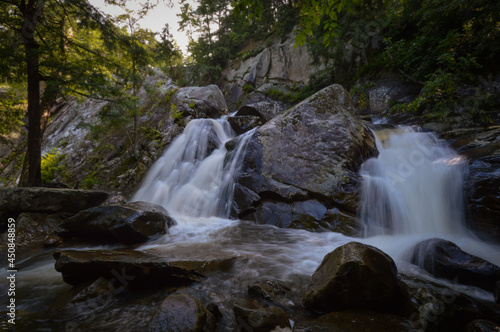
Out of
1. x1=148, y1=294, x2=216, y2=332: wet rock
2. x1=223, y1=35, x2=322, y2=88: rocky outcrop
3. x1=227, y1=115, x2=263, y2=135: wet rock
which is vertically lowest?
x1=148, y1=294, x2=216, y2=332: wet rock

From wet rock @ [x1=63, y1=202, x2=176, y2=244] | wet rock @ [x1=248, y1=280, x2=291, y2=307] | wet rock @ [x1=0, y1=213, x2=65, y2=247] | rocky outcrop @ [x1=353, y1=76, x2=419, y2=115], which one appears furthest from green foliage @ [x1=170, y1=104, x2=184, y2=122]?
wet rock @ [x1=248, y1=280, x2=291, y2=307]

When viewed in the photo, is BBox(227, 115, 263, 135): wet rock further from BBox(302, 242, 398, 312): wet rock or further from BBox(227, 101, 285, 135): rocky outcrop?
BBox(302, 242, 398, 312): wet rock

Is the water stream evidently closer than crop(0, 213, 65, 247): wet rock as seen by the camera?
Yes

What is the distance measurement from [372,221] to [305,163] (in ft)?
6.36

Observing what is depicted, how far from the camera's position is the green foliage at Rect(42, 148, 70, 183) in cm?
1134

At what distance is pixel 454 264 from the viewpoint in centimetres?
265

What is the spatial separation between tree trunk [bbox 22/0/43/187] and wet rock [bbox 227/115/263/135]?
6.98 meters

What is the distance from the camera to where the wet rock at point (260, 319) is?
1761 mm

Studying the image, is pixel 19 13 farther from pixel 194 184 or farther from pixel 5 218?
pixel 194 184

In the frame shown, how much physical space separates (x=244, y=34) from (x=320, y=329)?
22.8 meters

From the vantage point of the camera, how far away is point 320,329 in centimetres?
187

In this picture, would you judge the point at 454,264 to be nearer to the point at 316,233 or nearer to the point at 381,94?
the point at 316,233

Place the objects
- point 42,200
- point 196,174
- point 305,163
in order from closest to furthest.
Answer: point 42,200 → point 305,163 → point 196,174

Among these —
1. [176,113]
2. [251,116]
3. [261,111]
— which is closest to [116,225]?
[251,116]
